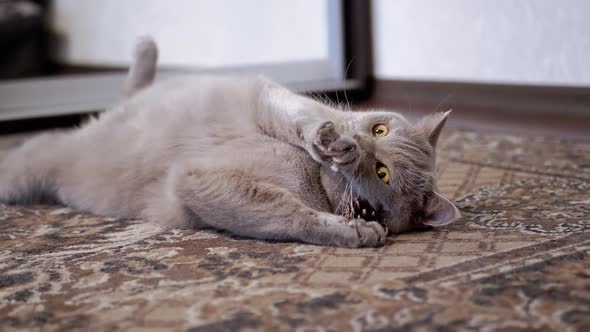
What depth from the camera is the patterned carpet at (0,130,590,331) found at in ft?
3.40

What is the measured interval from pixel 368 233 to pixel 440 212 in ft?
0.67

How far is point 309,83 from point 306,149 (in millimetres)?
2110

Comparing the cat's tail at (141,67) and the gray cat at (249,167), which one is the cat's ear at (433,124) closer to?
the gray cat at (249,167)

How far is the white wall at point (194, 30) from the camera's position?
391 centimetres

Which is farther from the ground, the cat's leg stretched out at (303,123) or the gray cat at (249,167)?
the cat's leg stretched out at (303,123)

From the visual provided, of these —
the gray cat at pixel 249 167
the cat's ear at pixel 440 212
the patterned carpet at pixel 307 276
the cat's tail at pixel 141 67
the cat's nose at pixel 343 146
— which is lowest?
the patterned carpet at pixel 307 276

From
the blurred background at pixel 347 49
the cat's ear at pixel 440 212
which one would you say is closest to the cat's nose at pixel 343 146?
the cat's ear at pixel 440 212

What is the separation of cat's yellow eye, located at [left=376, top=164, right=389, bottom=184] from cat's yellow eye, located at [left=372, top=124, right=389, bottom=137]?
0.34ft

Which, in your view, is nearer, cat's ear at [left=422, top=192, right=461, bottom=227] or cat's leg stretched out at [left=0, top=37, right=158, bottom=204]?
cat's ear at [left=422, top=192, right=461, bottom=227]

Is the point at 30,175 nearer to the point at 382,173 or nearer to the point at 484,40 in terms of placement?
the point at 382,173

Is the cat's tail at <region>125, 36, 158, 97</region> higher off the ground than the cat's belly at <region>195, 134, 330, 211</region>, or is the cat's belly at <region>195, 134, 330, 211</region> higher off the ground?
the cat's tail at <region>125, 36, 158, 97</region>

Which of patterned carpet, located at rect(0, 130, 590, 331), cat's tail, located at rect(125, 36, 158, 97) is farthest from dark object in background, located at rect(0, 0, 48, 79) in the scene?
patterned carpet, located at rect(0, 130, 590, 331)

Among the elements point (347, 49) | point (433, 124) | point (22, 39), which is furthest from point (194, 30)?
point (433, 124)

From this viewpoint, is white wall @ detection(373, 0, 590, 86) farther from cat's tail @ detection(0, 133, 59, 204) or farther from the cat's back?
cat's tail @ detection(0, 133, 59, 204)
